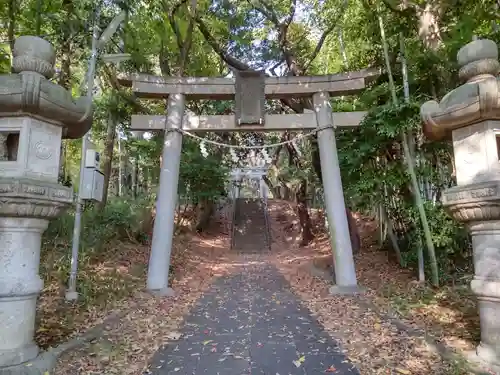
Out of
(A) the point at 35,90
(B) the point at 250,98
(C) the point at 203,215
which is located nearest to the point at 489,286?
(A) the point at 35,90

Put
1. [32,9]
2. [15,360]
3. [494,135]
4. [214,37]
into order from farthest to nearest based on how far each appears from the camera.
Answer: [214,37] → [32,9] → [494,135] → [15,360]

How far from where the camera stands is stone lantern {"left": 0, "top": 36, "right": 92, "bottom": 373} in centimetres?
326

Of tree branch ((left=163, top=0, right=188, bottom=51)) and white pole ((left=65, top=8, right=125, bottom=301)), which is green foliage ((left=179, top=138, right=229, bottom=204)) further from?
white pole ((left=65, top=8, right=125, bottom=301))

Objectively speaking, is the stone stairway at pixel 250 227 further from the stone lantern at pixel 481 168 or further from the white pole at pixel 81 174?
the stone lantern at pixel 481 168

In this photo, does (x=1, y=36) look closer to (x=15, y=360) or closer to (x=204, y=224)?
(x=15, y=360)

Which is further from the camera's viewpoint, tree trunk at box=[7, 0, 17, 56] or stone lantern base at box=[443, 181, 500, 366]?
A: tree trunk at box=[7, 0, 17, 56]

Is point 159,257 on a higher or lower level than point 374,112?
lower

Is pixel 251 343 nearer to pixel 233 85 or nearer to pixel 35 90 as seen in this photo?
pixel 35 90

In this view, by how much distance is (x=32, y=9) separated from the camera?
21.4ft

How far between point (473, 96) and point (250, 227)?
548 inches

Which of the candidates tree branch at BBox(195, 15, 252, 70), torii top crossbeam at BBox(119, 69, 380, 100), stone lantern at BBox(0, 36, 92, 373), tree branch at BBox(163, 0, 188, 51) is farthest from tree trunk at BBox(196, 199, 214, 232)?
stone lantern at BBox(0, 36, 92, 373)

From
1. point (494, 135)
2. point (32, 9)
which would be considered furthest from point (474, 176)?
point (32, 9)

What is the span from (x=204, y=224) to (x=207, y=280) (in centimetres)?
740

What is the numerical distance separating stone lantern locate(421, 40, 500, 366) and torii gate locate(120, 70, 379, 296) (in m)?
3.79
